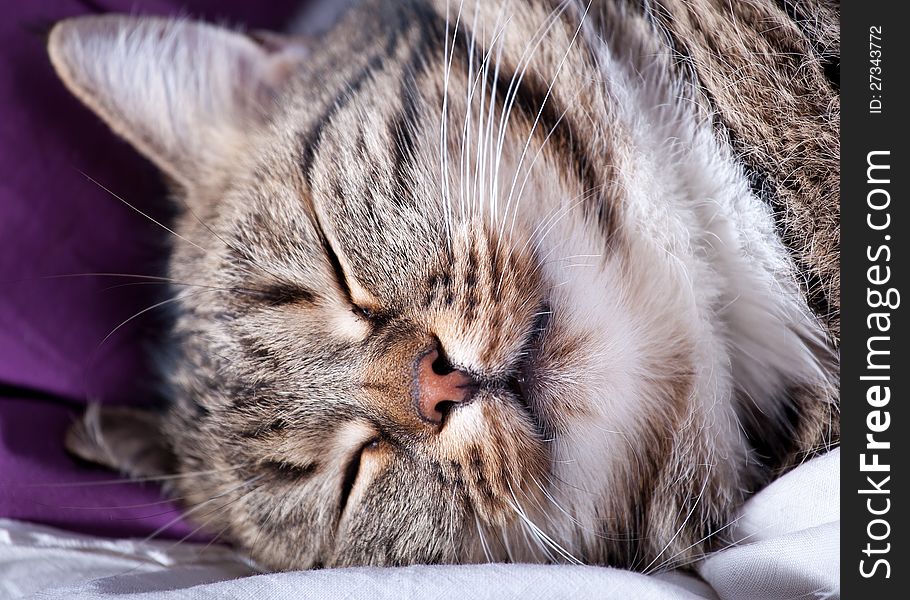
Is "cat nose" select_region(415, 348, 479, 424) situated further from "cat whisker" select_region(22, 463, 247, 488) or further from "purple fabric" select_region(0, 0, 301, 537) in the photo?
"purple fabric" select_region(0, 0, 301, 537)

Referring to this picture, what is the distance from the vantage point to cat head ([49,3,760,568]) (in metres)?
0.88

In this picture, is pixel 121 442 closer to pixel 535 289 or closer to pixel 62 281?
pixel 62 281

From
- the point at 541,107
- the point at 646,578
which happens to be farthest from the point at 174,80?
the point at 646,578

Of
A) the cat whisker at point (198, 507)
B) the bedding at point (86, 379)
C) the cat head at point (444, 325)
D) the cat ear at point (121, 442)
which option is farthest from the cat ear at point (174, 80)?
the cat whisker at point (198, 507)

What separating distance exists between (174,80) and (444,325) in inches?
29.4

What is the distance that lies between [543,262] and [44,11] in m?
1.11

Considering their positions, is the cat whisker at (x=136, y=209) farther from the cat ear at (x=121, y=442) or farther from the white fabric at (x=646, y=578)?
the white fabric at (x=646, y=578)

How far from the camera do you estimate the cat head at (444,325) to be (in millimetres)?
877

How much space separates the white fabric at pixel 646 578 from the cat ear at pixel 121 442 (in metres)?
0.32

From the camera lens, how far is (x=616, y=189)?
0.95m

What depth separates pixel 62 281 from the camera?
1.36 m

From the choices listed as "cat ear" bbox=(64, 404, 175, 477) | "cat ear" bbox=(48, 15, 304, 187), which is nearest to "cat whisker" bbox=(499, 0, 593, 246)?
"cat ear" bbox=(48, 15, 304, 187)
